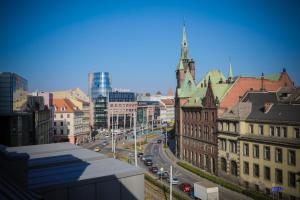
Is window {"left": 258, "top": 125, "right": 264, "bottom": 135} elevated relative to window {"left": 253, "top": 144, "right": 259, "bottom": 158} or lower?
elevated

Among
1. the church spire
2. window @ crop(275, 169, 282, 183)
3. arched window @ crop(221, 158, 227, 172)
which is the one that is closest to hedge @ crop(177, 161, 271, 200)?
arched window @ crop(221, 158, 227, 172)

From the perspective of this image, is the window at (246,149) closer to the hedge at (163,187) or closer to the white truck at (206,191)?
the white truck at (206,191)

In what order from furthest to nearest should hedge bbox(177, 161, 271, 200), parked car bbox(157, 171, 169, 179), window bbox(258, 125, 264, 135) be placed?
1. parked car bbox(157, 171, 169, 179)
2. window bbox(258, 125, 264, 135)
3. hedge bbox(177, 161, 271, 200)

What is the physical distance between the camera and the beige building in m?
47.3

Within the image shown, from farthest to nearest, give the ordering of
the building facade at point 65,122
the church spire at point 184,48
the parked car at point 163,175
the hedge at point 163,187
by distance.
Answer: the building facade at point 65,122 < the church spire at point 184,48 < the parked car at point 163,175 < the hedge at point 163,187

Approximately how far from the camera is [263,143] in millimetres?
51844

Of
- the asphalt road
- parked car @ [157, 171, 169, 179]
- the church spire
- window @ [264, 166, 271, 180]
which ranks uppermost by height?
the church spire

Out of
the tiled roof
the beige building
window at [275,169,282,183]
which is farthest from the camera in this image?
the tiled roof

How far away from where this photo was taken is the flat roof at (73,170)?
84.0ft

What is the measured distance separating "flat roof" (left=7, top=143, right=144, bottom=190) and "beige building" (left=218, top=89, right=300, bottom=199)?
27.9m

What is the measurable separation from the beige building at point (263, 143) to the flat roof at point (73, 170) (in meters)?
27.9

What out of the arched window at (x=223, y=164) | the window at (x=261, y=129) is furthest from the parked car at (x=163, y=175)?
the window at (x=261, y=129)

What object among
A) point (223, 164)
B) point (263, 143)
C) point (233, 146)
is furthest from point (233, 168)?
point (263, 143)

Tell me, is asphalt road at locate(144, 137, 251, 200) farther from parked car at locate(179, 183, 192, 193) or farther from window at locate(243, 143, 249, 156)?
window at locate(243, 143, 249, 156)
